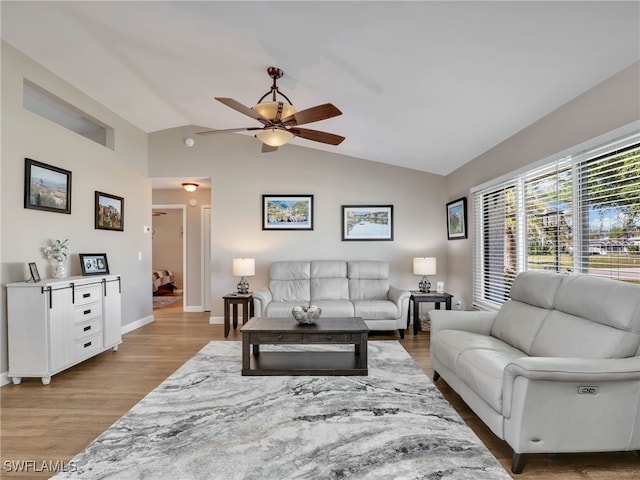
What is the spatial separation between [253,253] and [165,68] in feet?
9.30

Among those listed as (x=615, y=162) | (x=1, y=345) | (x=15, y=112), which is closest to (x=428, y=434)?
(x=615, y=162)

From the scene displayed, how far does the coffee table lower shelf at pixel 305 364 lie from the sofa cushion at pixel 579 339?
1.44 meters

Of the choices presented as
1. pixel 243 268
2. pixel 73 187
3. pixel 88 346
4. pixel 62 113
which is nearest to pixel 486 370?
pixel 243 268

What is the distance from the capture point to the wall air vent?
3.64 meters

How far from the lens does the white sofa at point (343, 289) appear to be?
4.47 metres

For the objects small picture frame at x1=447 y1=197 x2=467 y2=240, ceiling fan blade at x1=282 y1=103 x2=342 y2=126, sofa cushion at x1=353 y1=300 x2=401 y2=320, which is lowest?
sofa cushion at x1=353 y1=300 x2=401 y2=320

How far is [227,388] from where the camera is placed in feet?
9.45

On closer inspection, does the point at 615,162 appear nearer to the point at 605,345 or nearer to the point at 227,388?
the point at 605,345

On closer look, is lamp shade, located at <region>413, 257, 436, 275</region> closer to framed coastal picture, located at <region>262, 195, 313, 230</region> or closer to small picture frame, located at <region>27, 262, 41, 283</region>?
framed coastal picture, located at <region>262, 195, 313, 230</region>

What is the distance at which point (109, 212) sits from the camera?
4582mm

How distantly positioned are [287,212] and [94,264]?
2.68 m

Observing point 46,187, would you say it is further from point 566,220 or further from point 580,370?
point 566,220

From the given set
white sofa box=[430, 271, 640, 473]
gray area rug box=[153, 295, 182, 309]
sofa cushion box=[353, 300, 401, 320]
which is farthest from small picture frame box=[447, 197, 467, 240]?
gray area rug box=[153, 295, 182, 309]

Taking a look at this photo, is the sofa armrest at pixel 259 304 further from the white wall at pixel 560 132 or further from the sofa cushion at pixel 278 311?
the white wall at pixel 560 132
